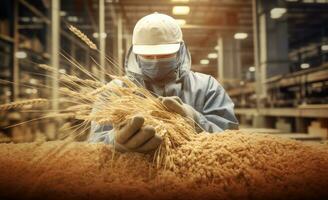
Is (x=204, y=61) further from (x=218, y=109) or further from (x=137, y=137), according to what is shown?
(x=137, y=137)

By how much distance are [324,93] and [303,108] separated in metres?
0.68

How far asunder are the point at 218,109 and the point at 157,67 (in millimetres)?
410

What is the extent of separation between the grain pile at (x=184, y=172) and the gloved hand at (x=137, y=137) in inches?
1.4

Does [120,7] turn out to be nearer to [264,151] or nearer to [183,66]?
[183,66]

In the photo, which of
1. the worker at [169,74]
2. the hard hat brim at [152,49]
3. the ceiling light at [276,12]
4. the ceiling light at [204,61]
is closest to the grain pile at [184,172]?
the worker at [169,74]

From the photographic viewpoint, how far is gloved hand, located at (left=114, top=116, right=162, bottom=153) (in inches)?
33.4

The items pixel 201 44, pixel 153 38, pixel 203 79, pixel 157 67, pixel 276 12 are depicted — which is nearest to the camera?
pixel 153 38

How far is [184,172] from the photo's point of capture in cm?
85

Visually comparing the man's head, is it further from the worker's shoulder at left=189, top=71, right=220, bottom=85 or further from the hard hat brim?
the worker's shoulder at left=189, top=71, right=220, bottom=85

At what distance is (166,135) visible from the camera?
949 mm

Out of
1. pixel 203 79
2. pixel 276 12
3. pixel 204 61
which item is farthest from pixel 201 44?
pixel 203 79

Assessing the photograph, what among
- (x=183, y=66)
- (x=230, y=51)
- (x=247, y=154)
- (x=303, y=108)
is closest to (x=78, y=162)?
(x=247, y=154)

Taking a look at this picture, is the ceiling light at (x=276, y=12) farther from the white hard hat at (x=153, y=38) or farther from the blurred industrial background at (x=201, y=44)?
the white hard hat at (x=153, y=38)

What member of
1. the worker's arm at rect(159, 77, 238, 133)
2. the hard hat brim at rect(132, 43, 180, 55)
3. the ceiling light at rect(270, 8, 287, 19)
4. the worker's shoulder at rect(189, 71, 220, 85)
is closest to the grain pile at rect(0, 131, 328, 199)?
the worker's arm at rect(159, 77, 238, 133)
